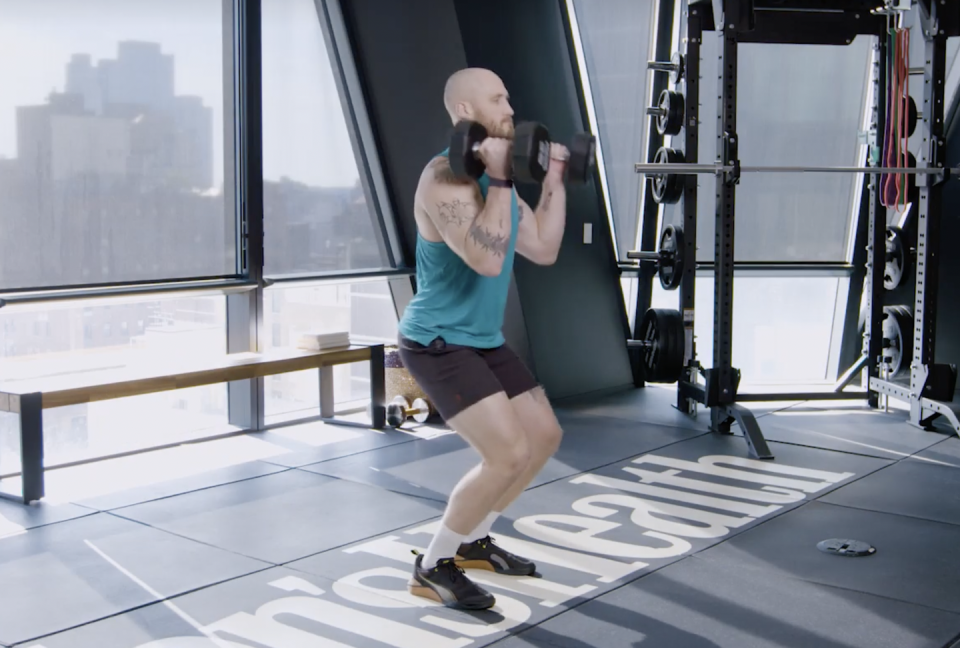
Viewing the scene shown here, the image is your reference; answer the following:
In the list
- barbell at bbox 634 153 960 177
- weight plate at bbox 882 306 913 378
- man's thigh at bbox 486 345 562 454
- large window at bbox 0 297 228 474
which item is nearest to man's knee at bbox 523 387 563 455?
man's thigh at bbox 486 345 562 454

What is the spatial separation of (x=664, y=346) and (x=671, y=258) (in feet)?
1.42

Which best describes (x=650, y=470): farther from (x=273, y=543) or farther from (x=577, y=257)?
(x=577, y=257)

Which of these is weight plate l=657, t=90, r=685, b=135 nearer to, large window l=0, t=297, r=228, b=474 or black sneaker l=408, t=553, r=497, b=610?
large window l=0, t=297, r=228, b=474

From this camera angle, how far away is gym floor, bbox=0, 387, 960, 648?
2523 mm

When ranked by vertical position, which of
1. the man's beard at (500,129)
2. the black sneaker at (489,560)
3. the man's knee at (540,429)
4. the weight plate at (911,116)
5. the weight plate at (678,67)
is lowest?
the black sneaker at (489,560)

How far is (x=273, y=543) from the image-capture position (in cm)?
321

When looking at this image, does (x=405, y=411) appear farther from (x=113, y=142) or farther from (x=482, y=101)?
(x=482, y=101)

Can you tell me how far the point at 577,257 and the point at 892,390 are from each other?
73.2 inches

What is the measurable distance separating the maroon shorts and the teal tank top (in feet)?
0.08

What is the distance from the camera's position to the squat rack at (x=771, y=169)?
4523 mm

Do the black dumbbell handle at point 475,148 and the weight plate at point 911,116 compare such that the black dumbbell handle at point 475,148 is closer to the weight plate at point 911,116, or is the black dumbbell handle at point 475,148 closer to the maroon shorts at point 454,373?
the maroon shorts at point 454,373

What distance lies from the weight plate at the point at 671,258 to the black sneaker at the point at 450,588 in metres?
2.65

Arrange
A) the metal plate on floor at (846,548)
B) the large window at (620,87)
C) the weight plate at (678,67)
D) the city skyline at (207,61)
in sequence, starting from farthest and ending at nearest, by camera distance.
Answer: the large window at (620,87) < the weight plate at (678,67) < the city skyline at (207,61) < the metal plate on floor at (846,548)

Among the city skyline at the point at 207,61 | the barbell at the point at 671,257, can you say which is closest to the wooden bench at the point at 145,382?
the city skyline at the point at 207,61
